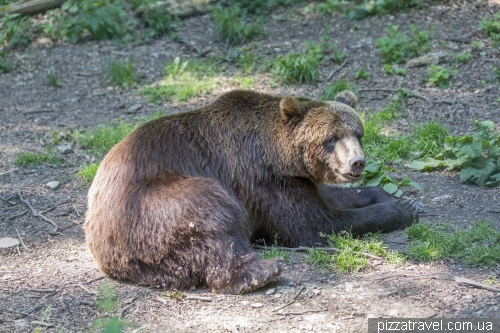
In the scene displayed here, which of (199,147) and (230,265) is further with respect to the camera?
(199,147)

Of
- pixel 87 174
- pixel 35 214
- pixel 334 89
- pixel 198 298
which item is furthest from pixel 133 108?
pixel 198 298

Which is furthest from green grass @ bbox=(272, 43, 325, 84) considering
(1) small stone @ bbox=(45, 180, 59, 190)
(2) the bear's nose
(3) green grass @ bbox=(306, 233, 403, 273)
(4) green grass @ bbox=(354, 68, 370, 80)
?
(3) green grass @ bbox=(306, 233, 403, 273)

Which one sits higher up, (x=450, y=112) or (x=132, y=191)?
(x=132, y=191)

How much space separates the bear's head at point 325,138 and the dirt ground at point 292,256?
943mm

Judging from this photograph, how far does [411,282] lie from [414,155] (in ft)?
12.5

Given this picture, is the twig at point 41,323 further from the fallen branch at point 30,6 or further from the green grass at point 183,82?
the fallen branch at point 30,6

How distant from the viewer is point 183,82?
12344 millimetres

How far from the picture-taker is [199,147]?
7.00 meters

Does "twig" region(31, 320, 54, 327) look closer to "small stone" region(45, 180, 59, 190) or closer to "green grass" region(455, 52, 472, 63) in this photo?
"small stone" region(45, 180, 59, 190)

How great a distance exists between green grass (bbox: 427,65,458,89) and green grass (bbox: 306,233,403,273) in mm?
5249

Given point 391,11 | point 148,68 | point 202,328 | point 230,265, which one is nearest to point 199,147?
point 230,265

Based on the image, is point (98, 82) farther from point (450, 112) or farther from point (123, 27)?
point (450, 112)

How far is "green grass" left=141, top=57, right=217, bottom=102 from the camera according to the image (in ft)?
39.2

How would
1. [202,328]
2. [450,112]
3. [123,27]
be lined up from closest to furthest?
[202,328]
[450,112]
[123,27]
